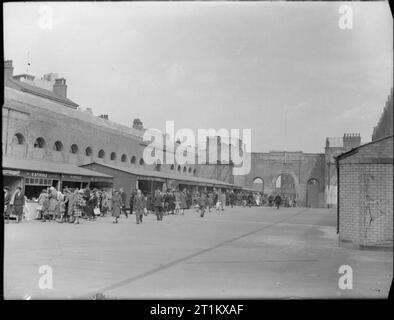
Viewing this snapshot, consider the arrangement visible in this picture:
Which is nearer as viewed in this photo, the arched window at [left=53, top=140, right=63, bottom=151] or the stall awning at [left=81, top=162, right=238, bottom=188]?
the stall awning at [left=81, top=162, right=238, bottom=188]

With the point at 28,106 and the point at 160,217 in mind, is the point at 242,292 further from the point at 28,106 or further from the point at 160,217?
the point at 28,106

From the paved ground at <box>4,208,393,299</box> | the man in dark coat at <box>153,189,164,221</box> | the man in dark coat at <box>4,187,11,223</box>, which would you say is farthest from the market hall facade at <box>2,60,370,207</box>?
the paved ground at <box>4,208,393,299</box>

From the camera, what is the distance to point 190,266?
8266 mm

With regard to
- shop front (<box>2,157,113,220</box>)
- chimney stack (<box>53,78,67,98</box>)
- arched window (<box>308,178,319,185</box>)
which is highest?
chimney stack (<box>53,78,67,98</box>)

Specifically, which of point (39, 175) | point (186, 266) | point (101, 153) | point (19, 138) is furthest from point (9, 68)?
point (186, 266)

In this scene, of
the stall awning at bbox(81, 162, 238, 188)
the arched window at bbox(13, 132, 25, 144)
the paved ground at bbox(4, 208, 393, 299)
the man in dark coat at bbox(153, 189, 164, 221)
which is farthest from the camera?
the stall awning at bbox(81, 162, 238, 188)

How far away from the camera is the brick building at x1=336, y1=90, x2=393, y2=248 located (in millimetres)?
10477

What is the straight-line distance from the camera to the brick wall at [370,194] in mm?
10477

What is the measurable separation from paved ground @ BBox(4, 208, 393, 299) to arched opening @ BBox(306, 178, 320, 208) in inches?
1474

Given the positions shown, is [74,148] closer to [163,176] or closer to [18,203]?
[163,176]

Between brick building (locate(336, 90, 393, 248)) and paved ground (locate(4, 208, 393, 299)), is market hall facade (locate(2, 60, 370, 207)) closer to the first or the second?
paved ground (locate(4, 208, 393, 299))

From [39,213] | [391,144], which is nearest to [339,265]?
[391,144]

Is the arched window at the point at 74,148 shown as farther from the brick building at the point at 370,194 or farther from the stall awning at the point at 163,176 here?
the brick building at the point at 370,194
